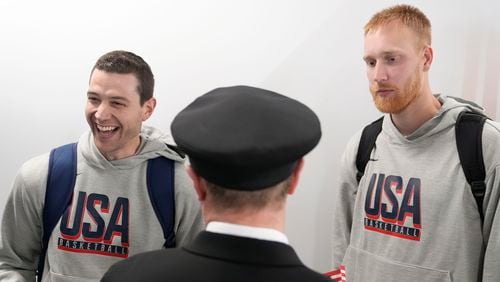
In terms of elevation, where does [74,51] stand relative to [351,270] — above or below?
above

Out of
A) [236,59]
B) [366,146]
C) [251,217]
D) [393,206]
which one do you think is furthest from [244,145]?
[236,59]

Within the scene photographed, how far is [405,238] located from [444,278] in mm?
169

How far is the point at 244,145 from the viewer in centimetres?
82

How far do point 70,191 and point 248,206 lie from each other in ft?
3.33

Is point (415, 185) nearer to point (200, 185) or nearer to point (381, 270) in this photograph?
point (381, 270)

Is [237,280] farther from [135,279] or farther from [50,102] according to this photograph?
[50,102]

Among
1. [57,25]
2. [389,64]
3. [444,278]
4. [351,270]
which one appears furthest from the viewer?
[57,25]

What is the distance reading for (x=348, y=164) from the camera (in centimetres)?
209

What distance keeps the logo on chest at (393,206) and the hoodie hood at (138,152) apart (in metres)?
0.68

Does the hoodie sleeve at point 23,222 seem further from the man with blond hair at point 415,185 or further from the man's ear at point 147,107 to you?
the man with blond hair at point 415,185

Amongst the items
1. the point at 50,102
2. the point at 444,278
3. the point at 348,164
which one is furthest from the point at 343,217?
the point at 50,102

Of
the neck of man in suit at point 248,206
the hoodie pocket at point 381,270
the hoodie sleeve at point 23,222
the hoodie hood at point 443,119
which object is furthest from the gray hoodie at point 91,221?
the neck of man in suit at point 248,206

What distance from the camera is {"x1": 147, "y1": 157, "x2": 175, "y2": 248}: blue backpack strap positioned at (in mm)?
1723

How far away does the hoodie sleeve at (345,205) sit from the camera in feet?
6.84
